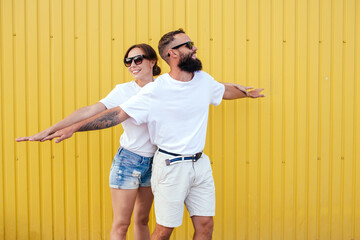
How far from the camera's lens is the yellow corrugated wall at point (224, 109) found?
358 centimetres

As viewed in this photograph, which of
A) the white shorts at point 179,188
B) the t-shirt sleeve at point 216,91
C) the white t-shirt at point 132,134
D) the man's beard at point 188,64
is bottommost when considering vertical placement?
the white shorts at point 179,188

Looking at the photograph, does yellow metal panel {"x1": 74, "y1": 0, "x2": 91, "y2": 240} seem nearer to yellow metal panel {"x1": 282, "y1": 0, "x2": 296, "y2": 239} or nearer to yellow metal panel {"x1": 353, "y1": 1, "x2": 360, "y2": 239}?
yellow metal panel {"x1": 282, "y1": 0, "x2": 296, "y2": 239}

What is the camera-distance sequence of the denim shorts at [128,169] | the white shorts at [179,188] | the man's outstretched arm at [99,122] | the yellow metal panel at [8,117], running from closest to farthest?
the man's outstretched arm at [99,122]
the white shorts at [179,188]
the denim shorts at [128,169]
the yellow metal panel at [8,117]

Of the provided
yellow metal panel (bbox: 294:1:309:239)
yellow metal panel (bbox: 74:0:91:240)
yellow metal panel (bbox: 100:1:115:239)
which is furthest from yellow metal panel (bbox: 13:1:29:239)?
yellow metal panel (bbox: 294:1:309:239)

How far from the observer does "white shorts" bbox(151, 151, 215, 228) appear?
271 cm

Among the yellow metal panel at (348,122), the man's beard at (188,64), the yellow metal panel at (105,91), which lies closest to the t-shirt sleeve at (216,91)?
the man's beard at (188,64)

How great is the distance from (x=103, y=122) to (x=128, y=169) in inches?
18.3

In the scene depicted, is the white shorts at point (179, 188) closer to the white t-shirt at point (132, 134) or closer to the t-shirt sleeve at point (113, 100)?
the white t-shirt at point (132, 134)

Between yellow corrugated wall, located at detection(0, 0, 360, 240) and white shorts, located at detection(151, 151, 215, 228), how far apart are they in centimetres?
90

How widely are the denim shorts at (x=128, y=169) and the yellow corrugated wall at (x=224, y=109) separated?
2.44 feet

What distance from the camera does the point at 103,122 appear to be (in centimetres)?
266

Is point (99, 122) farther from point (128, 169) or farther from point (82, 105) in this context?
point (82, 105)

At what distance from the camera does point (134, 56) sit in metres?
2.99

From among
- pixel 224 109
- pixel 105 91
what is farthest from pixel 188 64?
pixel 105 91
